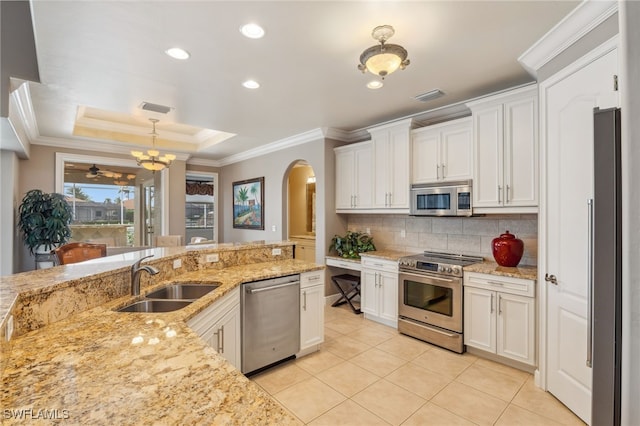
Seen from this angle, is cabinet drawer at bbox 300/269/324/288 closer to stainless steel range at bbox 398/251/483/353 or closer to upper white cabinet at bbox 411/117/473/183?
stainless steel range at bbox 398/251/483/353

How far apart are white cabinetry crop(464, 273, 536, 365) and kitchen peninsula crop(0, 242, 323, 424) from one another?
8.33 feet

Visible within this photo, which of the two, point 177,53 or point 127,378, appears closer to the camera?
point 127,378

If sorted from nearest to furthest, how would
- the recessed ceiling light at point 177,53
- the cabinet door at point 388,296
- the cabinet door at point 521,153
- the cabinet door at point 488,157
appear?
the recessed ceiling light at point 177,53 → the cabinet door at point 521,153 → the cabinet door at point 488,157 → the cabinet door at point 388,296

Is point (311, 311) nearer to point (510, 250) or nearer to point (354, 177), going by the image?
point (510, 250)

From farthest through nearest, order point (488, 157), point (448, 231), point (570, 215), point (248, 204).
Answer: point (248, 204) → point (448, 231) → point (488, 157) → point (570, 215)

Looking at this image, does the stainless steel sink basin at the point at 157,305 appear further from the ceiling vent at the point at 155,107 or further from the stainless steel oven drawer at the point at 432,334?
the ceiling vent at the point at 155,107

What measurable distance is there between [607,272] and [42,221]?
6330mm

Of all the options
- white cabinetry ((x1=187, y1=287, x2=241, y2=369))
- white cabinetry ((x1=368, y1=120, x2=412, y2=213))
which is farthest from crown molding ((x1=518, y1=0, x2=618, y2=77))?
white cabinetry ((x1=187, y1=287, x2=241, y2=369))

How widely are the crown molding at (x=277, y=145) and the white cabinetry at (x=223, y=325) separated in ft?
10.2

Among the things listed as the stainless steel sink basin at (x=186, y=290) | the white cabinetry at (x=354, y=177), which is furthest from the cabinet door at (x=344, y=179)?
the stainless steel sink basin at (x=186, y=290)

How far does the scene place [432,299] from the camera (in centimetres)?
339

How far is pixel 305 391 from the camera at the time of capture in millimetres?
2479

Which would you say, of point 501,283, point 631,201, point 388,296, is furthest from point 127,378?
point 388,296

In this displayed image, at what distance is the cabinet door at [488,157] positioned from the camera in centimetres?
309
